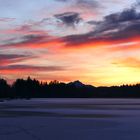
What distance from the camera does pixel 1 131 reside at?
90.6ft

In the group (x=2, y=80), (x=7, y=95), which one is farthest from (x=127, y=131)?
(x=2, y=80)

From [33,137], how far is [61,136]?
6.53 ft

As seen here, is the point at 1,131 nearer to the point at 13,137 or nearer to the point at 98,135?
the point at 13,137

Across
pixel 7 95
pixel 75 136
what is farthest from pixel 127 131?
pixel 7 95

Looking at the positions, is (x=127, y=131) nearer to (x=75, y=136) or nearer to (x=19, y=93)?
(x=75, y=136)

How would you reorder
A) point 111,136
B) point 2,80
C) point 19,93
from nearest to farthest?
1. point 111,136
2. point 2,80
3. point 19,93

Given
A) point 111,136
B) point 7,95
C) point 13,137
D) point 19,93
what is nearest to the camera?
point 13,137

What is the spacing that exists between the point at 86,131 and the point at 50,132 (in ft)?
8.31

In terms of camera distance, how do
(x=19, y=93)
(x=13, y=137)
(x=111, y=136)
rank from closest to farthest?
(x=13, y=137), (x=111, y=136), (x=19, y=93)

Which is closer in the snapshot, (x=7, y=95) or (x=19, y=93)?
(x=7, y=95)

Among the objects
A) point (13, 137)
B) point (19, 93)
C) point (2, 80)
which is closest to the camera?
point (13, 137)

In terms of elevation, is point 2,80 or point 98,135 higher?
point 2,80

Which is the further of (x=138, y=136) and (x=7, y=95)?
(x=7, y=95)

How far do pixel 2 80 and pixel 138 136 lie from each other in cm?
16250
